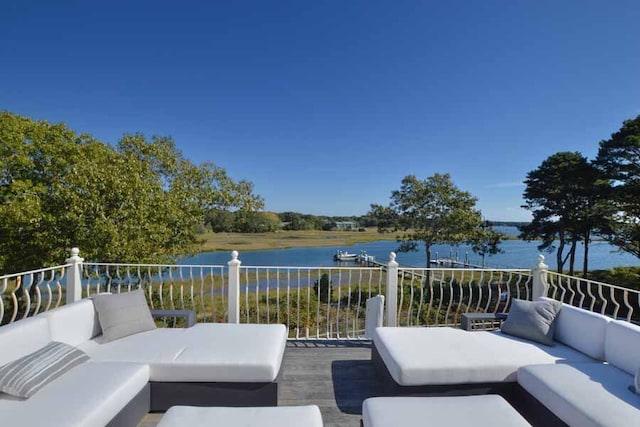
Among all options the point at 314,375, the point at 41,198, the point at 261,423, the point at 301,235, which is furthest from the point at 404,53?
the point at 301,235

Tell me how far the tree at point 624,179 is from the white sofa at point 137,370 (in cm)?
1642

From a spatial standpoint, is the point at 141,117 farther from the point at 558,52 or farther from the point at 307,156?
the point at 558,52

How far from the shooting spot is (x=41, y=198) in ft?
31.1

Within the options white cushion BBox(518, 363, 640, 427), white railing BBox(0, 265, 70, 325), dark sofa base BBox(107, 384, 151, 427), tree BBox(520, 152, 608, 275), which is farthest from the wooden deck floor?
tree BBox(520, 152, 608, 275)

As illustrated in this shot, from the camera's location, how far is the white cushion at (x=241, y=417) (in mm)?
1545

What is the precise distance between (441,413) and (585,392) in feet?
3.25

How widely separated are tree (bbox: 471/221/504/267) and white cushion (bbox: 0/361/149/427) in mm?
16592

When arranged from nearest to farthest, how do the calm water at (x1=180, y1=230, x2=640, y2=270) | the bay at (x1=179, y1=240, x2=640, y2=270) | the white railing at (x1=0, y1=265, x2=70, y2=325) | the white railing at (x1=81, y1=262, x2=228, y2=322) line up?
the white railing at (x1=0, y1=265, x2=70, y2=325) → the white railing at (x1=81, y1=262, x2=228, y2=322) → the bay at (x1=179, y1=240, x2=640, y2=270) → the calm water at (x1=180, y1=230, x2=640, y2=270)

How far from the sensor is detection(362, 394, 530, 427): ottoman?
1.57 m

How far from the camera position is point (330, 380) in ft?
9.27

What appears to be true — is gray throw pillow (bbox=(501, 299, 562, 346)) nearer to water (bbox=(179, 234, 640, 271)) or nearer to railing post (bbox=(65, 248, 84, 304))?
railing post (bbox=(65, 248, 84, 304))

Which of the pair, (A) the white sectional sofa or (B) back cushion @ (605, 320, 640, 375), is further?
(B) back cushion @ (605, 320, 640, 375)

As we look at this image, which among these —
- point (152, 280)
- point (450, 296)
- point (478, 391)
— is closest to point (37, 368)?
point (478, 391)

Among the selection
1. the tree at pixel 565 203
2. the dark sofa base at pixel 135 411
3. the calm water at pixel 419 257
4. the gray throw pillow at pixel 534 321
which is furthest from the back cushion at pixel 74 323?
the tree at pixel 565 203
